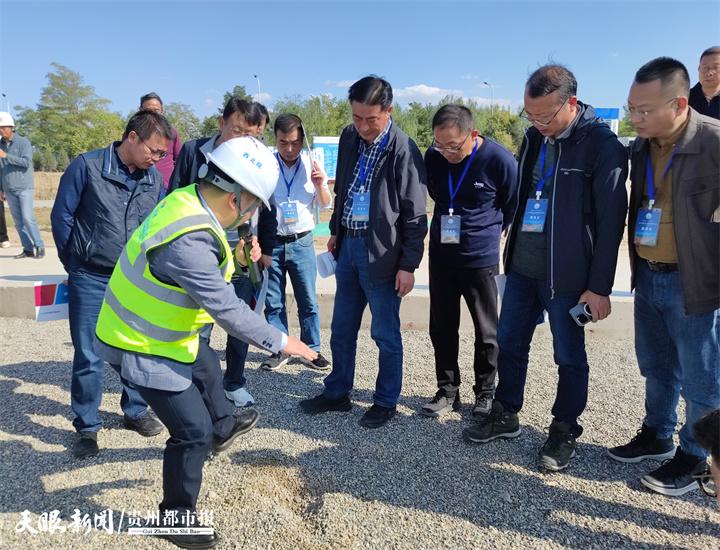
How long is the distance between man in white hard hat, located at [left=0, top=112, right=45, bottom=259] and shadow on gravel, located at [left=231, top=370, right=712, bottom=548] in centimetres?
619

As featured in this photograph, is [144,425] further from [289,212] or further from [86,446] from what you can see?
[289,212]

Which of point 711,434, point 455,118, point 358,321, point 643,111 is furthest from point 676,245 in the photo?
point 358,321

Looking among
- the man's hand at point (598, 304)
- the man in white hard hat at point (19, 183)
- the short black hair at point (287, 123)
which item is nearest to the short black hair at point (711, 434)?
the man's hand at point (598, 304)

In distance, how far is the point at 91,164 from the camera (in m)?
2.96

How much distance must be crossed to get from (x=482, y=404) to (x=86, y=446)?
8.08ft

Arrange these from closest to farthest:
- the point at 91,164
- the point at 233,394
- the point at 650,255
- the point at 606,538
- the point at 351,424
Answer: the point at 606,538 → the point at 650,255 → the point at 91,164 → the point at 351,424 → the point at 233,394

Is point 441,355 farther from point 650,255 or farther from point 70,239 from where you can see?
point 70,239

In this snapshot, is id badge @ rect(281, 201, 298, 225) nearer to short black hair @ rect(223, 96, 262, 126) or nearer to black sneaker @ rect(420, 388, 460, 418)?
short black hair @ rect(223, 96, 262, 126)

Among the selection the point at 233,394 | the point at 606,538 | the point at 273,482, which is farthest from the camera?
the point at 233,394

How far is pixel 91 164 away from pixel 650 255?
3017mm

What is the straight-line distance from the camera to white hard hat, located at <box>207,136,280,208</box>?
2.10m

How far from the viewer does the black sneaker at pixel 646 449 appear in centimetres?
295

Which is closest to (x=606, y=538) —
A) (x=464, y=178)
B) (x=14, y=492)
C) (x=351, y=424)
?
(x=351, y=424)

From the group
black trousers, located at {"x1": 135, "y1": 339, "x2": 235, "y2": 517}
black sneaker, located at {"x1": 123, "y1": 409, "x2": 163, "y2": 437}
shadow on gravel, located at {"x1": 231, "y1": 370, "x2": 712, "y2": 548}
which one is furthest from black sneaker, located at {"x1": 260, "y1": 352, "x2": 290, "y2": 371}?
black trousers, located at {"x1": 135, "y1": 339, "x2": 235, "y2": 517}
